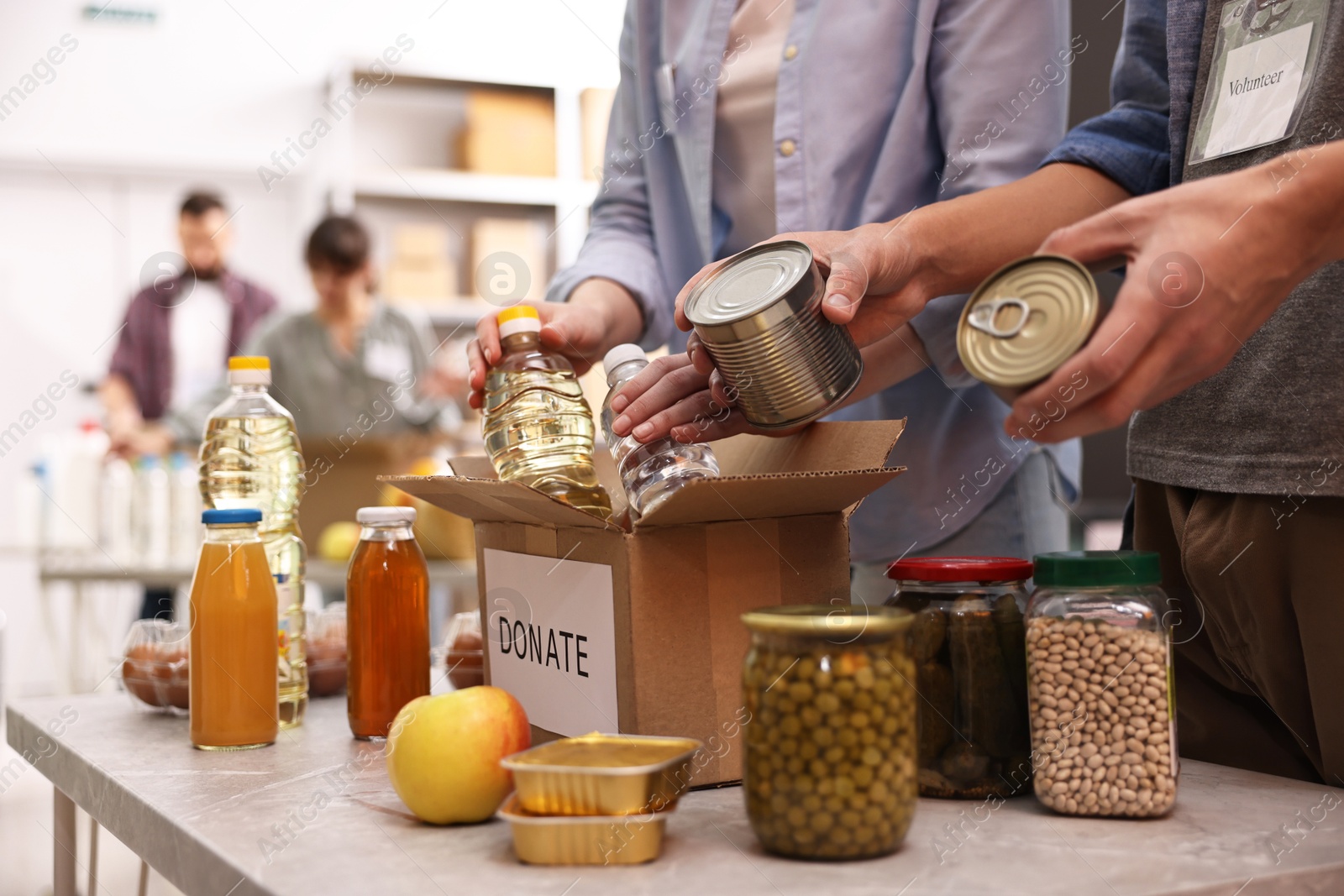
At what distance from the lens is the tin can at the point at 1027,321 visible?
0.64 m

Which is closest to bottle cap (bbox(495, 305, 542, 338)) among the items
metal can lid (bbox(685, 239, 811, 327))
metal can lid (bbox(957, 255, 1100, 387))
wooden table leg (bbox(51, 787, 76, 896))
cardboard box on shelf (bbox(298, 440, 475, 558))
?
metal can lid (bbox(685, 239, 811, 327))

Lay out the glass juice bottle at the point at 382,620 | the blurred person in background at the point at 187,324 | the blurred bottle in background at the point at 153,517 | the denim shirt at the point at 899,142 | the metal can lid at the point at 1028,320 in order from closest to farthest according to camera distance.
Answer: the metal can lid at the point at 1028,320 → the glass juice bottle at the point at 382,620 → the denim shirt at the point at 899,142 → the blurred bottle in background at the point at 153,517 → the blurred person in background at the point at 187,324

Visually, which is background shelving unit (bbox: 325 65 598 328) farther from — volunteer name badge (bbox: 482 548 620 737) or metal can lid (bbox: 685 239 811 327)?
metal can lid (bbox: 685 239 811 327)

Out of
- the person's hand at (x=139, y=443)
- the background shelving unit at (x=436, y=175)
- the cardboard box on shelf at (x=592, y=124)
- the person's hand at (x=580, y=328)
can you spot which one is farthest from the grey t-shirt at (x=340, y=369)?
the person's hand at (x=580, y=328)

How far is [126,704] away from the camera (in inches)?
51.4

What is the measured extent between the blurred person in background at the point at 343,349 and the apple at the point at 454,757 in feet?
10.7

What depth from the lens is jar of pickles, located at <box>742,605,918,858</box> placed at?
666 mm

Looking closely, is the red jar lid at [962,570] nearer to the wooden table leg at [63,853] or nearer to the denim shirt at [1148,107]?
the denim shirt at [1148,107]

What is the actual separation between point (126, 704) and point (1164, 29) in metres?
1.27

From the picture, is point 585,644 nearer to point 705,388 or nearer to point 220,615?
point 705,388

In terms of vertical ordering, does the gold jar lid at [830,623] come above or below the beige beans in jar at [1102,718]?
above

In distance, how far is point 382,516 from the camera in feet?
3.48

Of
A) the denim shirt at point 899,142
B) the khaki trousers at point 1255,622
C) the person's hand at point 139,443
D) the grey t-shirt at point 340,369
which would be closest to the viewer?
the khaki trousers at point 1255,622

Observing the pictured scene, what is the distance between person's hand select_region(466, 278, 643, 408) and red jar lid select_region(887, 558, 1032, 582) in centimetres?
43
